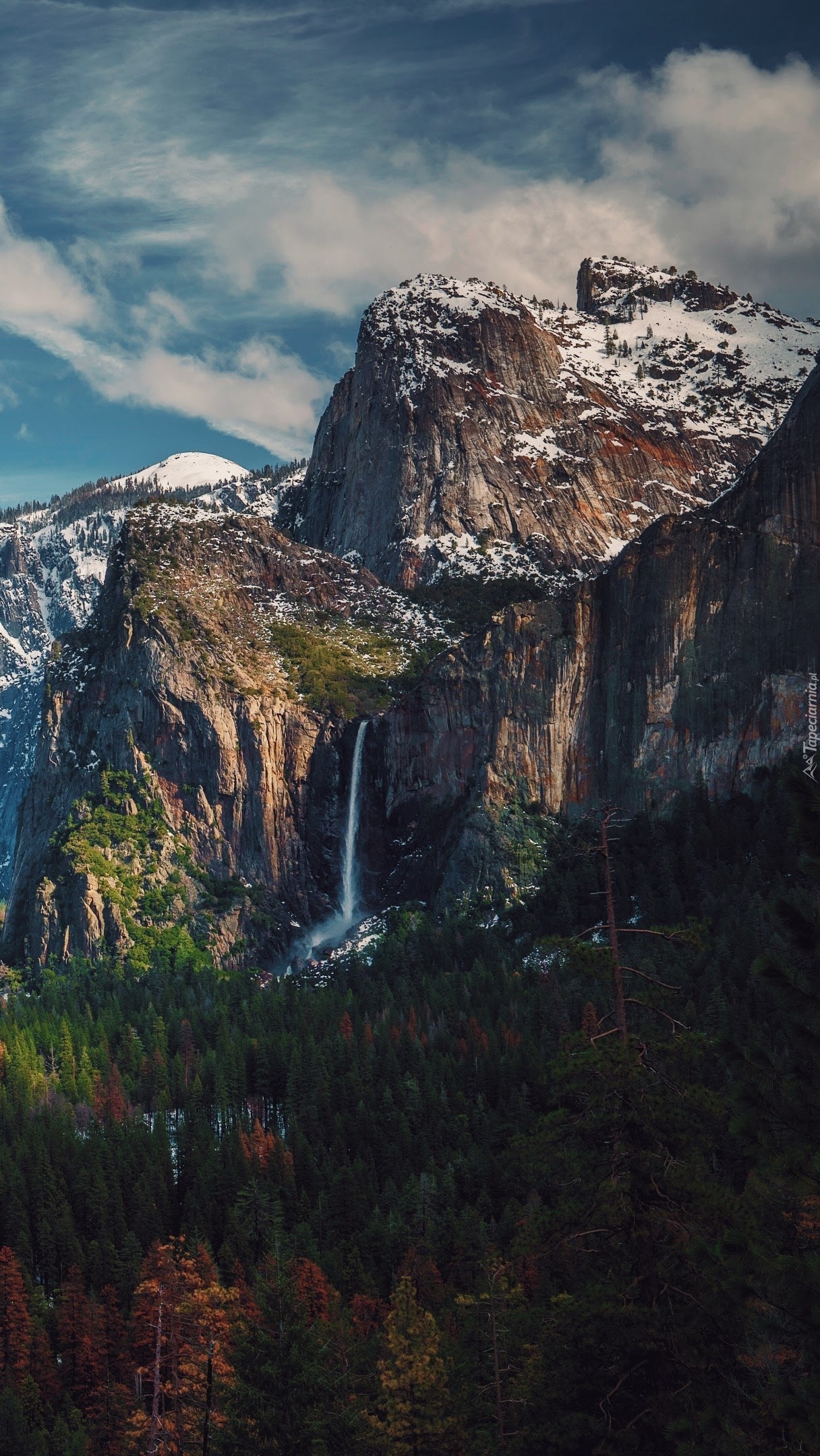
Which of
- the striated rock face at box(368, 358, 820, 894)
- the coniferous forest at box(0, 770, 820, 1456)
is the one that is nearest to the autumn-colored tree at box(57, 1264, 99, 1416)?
the coniferous forest at box(0, 770, 820, 1456)

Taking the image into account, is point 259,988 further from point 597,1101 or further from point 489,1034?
point 597,1101

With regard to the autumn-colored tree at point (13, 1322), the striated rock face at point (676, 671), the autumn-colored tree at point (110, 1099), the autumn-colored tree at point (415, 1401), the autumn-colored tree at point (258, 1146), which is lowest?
the autumn-colored tree at point (415, 1401)

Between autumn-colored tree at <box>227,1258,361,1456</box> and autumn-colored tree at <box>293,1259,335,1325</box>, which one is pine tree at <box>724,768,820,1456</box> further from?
autumn-colored tree at <box>293,1259,335,1325</box>

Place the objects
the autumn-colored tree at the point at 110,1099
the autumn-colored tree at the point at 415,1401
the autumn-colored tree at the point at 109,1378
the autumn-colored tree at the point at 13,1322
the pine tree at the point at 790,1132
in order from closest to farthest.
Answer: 1. the pine tree at the point at 790,1132
2. the autumn-colored tree at the point at 415,1401
3. the autumn-colored tree at the point at 109,1378
4. the autumn-colored tree at the point at 13,1322
5. the autumn-colored tree at the point at 110,1099

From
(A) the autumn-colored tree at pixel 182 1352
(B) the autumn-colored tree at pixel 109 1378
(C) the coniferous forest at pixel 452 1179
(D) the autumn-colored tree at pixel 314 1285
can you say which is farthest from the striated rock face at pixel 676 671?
(A) the autumn-colored tree at pixel 182 1352

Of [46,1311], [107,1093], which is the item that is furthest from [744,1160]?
[107,1093]

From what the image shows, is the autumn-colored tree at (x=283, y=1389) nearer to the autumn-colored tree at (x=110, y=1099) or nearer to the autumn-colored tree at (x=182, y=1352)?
the autumn-colored tree at (x=182, y=1352)
